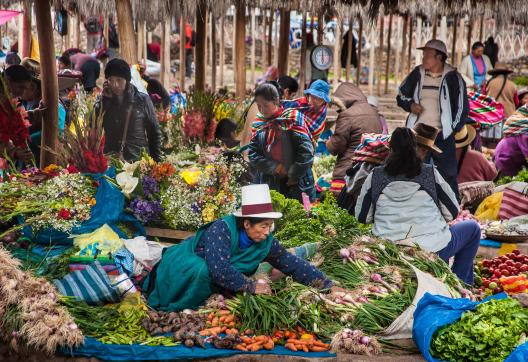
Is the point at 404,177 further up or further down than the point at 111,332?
further up

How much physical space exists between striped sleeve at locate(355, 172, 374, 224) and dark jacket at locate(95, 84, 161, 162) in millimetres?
2129

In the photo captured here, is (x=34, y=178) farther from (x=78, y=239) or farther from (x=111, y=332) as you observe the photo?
(x=111, y=332)

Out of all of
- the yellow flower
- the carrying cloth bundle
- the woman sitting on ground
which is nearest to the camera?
the woman sitting on ground

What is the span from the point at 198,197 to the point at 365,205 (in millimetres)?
1270

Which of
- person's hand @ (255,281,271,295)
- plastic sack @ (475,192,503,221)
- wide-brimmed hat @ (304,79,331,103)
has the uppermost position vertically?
wide-brimmed hat @ (304,79,331,103)

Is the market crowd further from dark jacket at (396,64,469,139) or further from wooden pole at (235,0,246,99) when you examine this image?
wooden pole at (235,0,246,99)

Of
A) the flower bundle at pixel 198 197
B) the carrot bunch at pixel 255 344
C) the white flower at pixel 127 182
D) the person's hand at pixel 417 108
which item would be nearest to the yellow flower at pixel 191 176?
the flower bundle at pixel 198 197

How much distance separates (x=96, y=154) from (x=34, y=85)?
72.5 inches

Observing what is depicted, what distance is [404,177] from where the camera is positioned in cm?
625

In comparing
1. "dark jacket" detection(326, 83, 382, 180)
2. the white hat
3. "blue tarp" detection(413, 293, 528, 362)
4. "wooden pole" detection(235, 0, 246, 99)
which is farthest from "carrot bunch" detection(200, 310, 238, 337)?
"wooden pole" detection(235, 0, 246, 99)

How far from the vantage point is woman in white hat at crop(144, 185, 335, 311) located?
211 inches

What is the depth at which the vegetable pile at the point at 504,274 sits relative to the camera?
22.5ft

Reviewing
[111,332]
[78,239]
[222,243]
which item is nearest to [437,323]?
[222,243]

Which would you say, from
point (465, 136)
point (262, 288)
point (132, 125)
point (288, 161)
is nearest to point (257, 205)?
point (262, 288)
